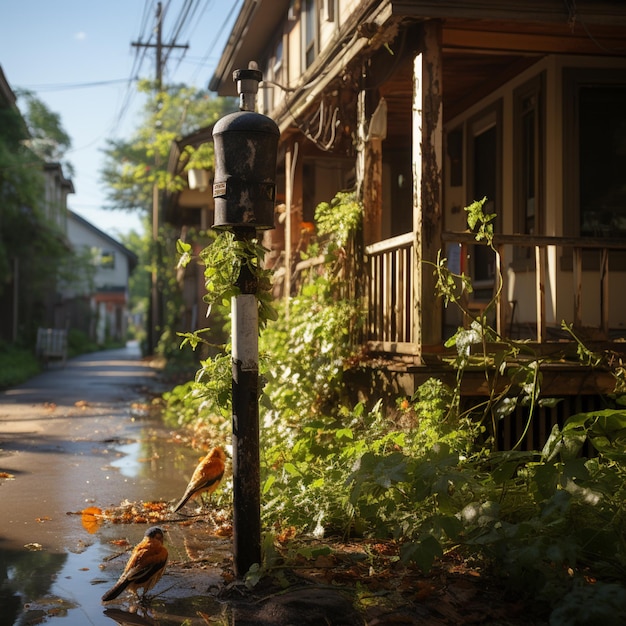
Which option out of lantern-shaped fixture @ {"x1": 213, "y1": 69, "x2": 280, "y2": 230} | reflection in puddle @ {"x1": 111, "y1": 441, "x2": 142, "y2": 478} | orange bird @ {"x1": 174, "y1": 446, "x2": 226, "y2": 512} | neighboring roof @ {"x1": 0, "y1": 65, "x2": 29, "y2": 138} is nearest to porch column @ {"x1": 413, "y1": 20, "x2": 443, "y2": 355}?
orange bird @ {"x1": 174, "y1": 446, "x2": 226, "y2": 512}

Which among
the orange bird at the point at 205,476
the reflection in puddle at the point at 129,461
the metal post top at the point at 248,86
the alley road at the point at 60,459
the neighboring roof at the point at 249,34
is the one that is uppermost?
the neighboring roof at the point at 249,34

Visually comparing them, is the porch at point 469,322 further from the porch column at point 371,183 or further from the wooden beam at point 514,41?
the wooden beam at point 514,41

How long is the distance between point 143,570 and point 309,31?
12253 mm

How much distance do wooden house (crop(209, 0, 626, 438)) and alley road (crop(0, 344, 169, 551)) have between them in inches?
115

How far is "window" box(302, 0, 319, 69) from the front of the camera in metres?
14.9

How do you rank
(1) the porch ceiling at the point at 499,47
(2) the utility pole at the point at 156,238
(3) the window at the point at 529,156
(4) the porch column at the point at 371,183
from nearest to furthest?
1. (1) the porch ceiling at the point at 499,47
2. (4) the porch column at the point at 371,183
3. (3) the window at the point at 529,156
4. (2) the utility pole at the point at 156,238

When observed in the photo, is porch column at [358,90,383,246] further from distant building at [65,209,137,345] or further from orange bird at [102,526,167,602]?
distant building at [65,209,137,345]

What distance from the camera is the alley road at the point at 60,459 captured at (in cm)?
680

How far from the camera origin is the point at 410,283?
8328mm

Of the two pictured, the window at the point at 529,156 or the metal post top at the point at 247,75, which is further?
the window at the point at 529,156

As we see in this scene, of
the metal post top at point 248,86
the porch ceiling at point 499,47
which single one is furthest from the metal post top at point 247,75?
the porch ceiling at point 499,47

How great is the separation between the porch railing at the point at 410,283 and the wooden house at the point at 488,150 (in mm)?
18

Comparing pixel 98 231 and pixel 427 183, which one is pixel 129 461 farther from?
pixel 98 231

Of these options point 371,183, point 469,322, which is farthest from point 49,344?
point 469,322
